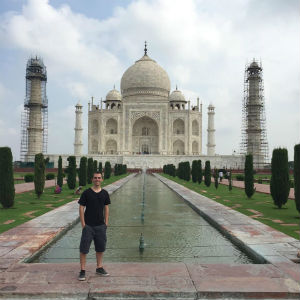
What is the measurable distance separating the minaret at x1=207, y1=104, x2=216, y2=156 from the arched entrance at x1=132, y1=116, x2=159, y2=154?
20.0 feet

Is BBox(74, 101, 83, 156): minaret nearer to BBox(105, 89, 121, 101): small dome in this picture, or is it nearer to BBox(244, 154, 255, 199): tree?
BBox(105, 89, 121, 101): small dome

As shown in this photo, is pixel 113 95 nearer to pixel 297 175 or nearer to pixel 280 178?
pixel 280 178

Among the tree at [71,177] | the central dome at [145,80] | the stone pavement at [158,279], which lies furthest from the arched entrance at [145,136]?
the stone pavement at [158,279]

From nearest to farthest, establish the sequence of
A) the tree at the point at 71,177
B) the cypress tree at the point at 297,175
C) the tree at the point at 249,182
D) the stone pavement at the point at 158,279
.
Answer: the stone pavement at the point at 158,279
the cypress tree at the point at 297,175
the tree at the point at 249,182
the tree at the point at 71,177

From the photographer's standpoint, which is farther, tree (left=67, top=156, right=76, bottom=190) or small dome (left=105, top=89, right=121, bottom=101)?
small dome (left=105, top=89, right=121, bottom=101)

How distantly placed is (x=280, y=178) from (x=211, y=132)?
29140 millimetres

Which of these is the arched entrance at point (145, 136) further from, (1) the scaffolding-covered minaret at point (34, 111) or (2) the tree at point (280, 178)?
(2) the tree at point (280, 178)

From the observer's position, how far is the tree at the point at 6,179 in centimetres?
755

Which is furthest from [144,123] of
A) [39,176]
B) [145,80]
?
[39,176]

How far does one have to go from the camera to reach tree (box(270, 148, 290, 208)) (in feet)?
25.3

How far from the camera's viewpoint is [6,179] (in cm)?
778

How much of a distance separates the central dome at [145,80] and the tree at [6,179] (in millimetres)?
33084

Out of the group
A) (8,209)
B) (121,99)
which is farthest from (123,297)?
(121,99)

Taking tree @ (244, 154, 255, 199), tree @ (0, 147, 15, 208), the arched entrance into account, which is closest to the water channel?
tree @ (0, 147, 15, 208)
